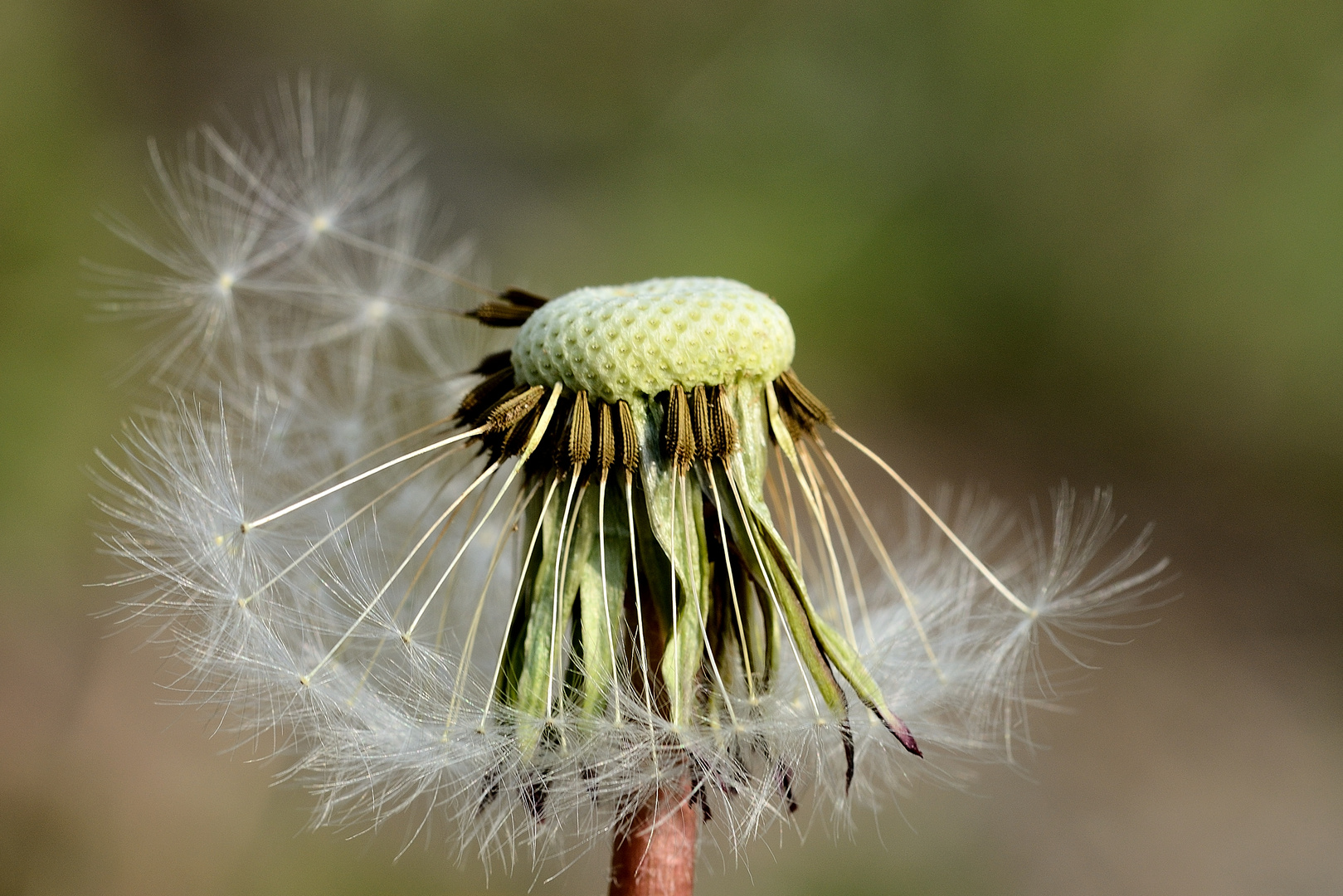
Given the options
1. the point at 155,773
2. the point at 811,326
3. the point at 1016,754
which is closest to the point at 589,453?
the point at 155,773

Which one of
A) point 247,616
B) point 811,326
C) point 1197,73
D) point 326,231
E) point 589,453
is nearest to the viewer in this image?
point 589,453

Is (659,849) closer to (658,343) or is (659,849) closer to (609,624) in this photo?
(609,624)

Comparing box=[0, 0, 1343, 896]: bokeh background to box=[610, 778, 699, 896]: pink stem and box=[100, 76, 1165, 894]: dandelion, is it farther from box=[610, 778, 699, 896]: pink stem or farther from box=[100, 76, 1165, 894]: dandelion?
box=[610, 778, 699, 896]: pink stem

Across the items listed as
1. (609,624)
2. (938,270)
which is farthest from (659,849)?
(938,270)

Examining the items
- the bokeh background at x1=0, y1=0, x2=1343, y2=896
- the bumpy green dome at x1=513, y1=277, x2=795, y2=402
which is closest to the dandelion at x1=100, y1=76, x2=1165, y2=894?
the bumpy green dome at x1=513, y1=277, x2=795, y2=402

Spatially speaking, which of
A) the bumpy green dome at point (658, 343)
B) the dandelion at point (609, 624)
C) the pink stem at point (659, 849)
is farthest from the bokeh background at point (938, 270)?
the bumpy green dome at point (658, 343)

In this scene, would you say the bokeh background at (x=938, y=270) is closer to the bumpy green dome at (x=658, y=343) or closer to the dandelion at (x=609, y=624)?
the dandelion at (x=609, y=624)

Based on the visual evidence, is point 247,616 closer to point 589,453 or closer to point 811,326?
point 589,453

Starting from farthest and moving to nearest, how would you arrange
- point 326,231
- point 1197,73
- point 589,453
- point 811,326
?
point 811,326 < point 1197,73 < point 326,231 < point 589,453
